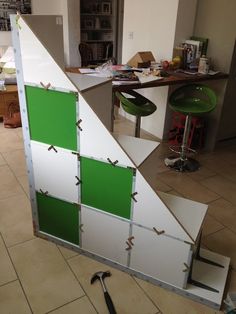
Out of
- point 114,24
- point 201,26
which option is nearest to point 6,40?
point 114,24

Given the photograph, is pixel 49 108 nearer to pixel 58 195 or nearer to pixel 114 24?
pixel 58 195

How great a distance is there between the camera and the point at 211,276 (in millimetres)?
1890

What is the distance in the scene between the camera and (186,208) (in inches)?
73.2

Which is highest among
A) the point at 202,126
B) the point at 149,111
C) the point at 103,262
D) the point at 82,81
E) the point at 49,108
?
the point at 82,81

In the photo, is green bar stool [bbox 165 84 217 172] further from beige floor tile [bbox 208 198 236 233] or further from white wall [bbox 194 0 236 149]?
beige floor tile [bbox 208 198 236 233]

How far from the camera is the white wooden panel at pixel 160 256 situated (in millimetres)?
1702

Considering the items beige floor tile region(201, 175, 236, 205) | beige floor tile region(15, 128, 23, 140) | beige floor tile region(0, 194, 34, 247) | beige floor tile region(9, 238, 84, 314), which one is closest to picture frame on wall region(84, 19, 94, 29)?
beige floor tile region(15, 128, 23, 140)

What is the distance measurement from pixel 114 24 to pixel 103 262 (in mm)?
5829

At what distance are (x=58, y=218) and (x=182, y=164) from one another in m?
1.69

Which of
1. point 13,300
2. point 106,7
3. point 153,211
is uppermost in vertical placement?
point 106,7

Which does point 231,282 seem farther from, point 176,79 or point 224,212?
point 176,79

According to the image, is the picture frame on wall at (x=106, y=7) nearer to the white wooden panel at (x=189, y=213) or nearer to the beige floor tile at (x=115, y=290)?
the white wooden panel at (x=189, y=213)

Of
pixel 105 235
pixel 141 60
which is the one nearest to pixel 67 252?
pixel 105 235

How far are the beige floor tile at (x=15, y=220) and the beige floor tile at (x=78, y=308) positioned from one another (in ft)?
2.15
